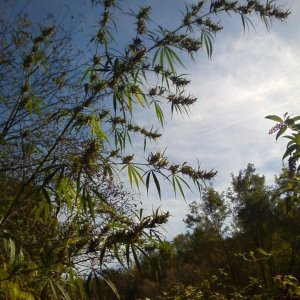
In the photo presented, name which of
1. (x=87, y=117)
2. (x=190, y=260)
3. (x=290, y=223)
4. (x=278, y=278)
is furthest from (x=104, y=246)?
(x=190, y=260)

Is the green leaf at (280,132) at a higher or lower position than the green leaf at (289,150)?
higher

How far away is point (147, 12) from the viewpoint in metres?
2.14

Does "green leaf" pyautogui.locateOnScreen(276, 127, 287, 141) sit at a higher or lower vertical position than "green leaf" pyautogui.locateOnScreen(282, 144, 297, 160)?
higher

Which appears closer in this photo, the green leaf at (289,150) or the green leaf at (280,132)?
the green leaf at (289,150)

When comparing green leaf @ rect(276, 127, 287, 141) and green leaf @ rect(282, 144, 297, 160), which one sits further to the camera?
green leaf @ rect(276, 127, 287, 141)

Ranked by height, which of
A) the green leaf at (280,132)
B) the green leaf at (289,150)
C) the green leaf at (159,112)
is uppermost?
the green leaf at (159,112)

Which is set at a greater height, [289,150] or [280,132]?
[280,132]

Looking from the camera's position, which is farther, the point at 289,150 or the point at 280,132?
the point at 280,132

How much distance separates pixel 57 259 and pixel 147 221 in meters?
0.48

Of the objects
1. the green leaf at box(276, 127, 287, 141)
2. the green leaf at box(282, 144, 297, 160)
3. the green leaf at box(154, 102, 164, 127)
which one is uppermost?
the green leaf at box(154, 102, 164, 127)

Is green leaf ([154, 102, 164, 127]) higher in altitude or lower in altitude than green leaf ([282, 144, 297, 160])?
higher

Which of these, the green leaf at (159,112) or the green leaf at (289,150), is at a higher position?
the green leaf at (159,112)

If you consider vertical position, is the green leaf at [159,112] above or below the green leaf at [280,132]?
above

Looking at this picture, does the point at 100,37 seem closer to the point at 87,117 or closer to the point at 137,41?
the point at 137,41
